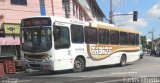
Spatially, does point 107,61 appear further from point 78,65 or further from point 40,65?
point 40,65

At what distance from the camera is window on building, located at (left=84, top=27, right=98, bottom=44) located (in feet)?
81.3

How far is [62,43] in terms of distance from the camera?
22.3 meters

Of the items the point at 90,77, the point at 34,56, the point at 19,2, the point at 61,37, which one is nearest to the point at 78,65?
the point at 61,37

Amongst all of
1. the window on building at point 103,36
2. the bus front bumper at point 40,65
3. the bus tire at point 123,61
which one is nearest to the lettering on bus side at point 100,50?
the window on building at point 103,36

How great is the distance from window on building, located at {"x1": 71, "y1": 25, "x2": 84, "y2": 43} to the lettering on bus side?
1507 millimetres

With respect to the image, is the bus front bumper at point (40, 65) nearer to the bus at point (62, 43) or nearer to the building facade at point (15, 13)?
the bus at point (62, 43)

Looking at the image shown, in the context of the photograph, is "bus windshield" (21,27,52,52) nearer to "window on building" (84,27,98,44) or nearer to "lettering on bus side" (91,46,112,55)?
"window on building" (84,27,98,44)

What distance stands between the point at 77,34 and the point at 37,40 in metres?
2.77

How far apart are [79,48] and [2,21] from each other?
13588 millimetres

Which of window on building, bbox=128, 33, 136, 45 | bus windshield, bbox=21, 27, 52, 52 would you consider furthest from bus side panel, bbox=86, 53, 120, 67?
bus windshield, bbox=21, 27, 52, 52

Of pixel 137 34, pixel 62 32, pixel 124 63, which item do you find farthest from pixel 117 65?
pixel 62 32

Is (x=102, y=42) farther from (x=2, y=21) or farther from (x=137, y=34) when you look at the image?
(x=2, y=21)

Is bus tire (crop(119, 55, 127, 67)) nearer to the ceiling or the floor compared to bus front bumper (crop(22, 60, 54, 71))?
nearer to the floor

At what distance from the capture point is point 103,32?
2692cm
